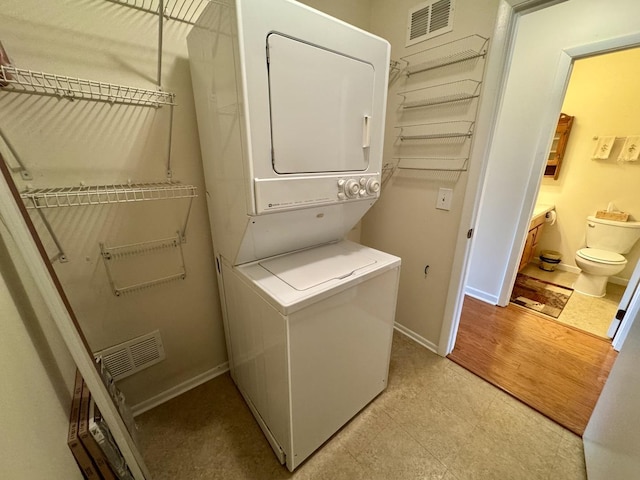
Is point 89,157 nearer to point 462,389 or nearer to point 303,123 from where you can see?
point 303,123

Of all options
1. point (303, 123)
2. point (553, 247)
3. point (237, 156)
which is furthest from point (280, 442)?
point (553, 247)

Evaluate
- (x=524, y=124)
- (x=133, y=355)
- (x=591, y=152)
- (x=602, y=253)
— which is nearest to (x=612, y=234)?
(x=602, y=253)

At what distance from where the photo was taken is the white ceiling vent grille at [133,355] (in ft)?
4.59

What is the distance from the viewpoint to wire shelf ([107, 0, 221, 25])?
3.69ft

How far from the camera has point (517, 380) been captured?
6.00 ft

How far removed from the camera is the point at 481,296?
2.90m

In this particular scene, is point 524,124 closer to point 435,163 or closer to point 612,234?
point 435,163

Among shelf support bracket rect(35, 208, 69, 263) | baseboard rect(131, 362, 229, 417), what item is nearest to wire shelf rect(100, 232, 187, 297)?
shelf support bracket rect(35, 208, 69, 263)

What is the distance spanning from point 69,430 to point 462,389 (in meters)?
2.10

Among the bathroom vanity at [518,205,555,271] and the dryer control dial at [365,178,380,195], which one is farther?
the bathroom vanity at [518,205,555,271]

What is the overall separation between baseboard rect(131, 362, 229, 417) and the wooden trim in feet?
1.99

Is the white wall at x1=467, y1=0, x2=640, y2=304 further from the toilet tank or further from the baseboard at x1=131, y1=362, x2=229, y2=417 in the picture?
the baseboard at x1=131, y1=362, x2=229, y2=417

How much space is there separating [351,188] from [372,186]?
6.7 inches

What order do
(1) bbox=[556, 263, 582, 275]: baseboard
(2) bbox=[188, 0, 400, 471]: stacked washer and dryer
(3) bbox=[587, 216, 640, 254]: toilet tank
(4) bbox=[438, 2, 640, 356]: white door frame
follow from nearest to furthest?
(2) bbox=[188, 0, 400, 471]: stacked washer and dryer
(4) bbox=[438, 2, 640, 356]: white door frame
(3) bbox=[587, 216, 640, 254]: toilet tank
(1) bbox=[556, 263, 582, 275]: baseboard
